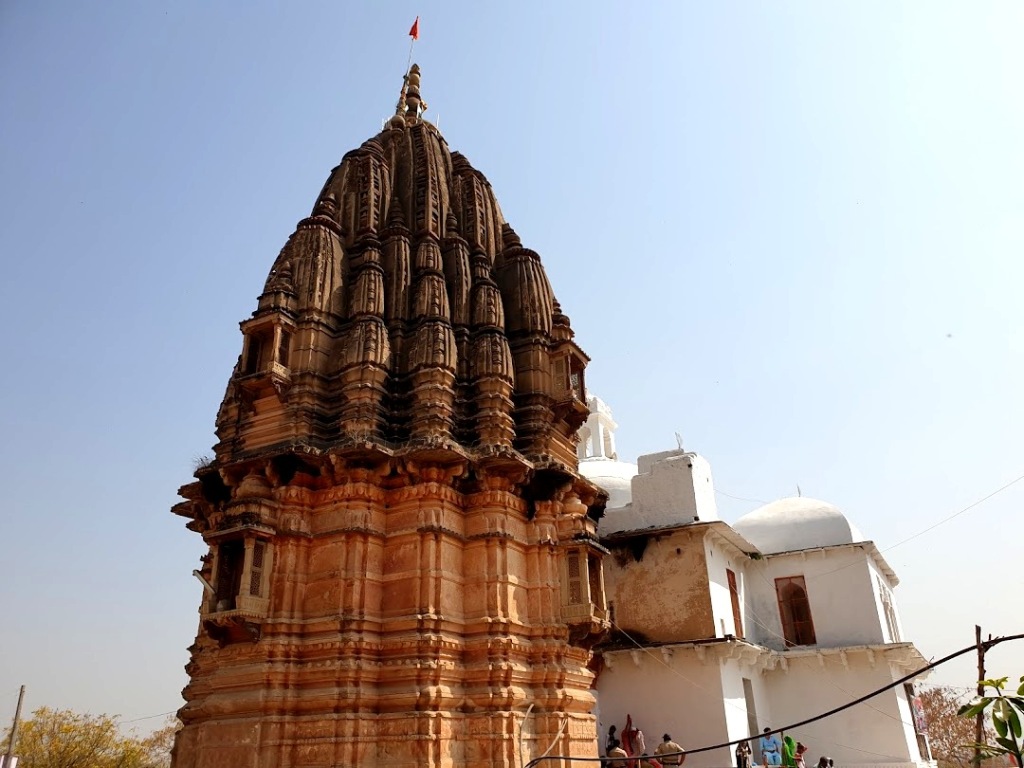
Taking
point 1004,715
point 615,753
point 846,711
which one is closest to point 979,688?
point 1004,715

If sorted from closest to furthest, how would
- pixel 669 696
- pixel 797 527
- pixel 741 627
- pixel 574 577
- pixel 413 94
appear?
pixel 574 577
pixel 669 696
pixel 741 627
pixel 413 94
pixel 797 527

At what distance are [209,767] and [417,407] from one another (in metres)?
6.39

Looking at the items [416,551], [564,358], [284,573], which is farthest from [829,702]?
[284,573]

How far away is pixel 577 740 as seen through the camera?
43.1ft

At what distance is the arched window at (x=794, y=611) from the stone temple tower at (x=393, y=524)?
30.1 feet

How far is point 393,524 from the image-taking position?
13469 mm

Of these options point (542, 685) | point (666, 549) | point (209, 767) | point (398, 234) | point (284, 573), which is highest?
point (398, 234)

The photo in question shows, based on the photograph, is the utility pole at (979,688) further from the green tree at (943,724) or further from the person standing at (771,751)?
the green tree at (943,724)

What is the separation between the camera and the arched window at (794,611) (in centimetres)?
2250

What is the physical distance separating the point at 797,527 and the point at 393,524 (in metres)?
14.7

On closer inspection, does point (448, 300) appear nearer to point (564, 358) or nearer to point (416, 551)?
point (564, 358)

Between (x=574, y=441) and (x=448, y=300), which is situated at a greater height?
(x=448, y=300)

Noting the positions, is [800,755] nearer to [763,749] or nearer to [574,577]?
[763,749]

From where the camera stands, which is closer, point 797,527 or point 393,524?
point 393,524
